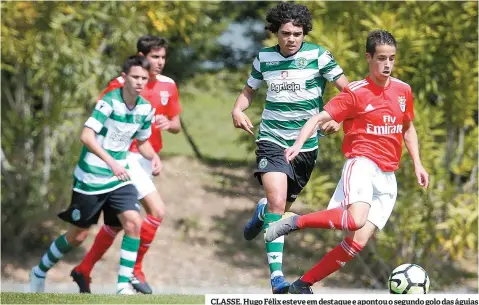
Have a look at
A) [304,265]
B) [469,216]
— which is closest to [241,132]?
[304,265]

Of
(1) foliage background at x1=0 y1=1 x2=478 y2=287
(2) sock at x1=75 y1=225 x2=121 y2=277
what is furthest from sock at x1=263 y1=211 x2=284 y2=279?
(1) foliage background at x1=0 y1=1 x2=478 y2=287

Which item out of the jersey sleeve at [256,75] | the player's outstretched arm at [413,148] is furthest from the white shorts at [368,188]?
the jersey sleeve at [256,75]

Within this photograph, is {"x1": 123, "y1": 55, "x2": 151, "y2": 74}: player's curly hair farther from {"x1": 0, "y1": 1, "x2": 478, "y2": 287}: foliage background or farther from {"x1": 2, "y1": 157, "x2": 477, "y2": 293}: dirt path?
{"x1": 2, "y1": 157, "x2": 477, "y2": 293}: dirt path

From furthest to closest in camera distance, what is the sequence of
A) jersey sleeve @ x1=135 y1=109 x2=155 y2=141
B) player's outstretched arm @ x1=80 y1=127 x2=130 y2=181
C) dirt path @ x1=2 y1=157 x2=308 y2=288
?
dirt path @ x1=2 y1=157 x2=308 y2=288 → jersey sleeve @ x1=135 y1=109 x2=155 y2=141 → player's outstretched arm @ x1=80 y1=127 x2=130 y2=181

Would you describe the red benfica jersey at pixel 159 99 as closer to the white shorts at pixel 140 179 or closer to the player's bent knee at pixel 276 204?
the white shorts at pixel 140 179

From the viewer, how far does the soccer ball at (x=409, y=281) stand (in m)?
7.73

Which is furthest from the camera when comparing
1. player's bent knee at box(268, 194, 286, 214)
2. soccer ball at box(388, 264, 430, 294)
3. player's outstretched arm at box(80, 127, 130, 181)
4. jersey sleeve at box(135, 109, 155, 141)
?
jersey sleeve at box(135, 109, 155, 141)

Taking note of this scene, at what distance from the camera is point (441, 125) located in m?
12.5

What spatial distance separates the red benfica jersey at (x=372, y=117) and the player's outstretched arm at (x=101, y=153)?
6.48 feet

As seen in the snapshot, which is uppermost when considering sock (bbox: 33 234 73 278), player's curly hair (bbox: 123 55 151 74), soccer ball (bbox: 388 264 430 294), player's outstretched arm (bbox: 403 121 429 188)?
player's curly hair (bbox: 123 55 151 74)

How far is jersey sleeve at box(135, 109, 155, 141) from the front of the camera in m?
9.36

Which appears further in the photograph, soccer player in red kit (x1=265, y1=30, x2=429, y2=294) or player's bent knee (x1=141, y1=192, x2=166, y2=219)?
player's bent knee (x1=141, y1=192, x2=166, y2=219)

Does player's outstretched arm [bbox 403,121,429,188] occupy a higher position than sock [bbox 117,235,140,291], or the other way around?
player's outstretched arm [bbox 403,121,429,188]

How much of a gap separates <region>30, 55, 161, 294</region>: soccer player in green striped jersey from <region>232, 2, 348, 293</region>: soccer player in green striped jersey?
1.23 metres
